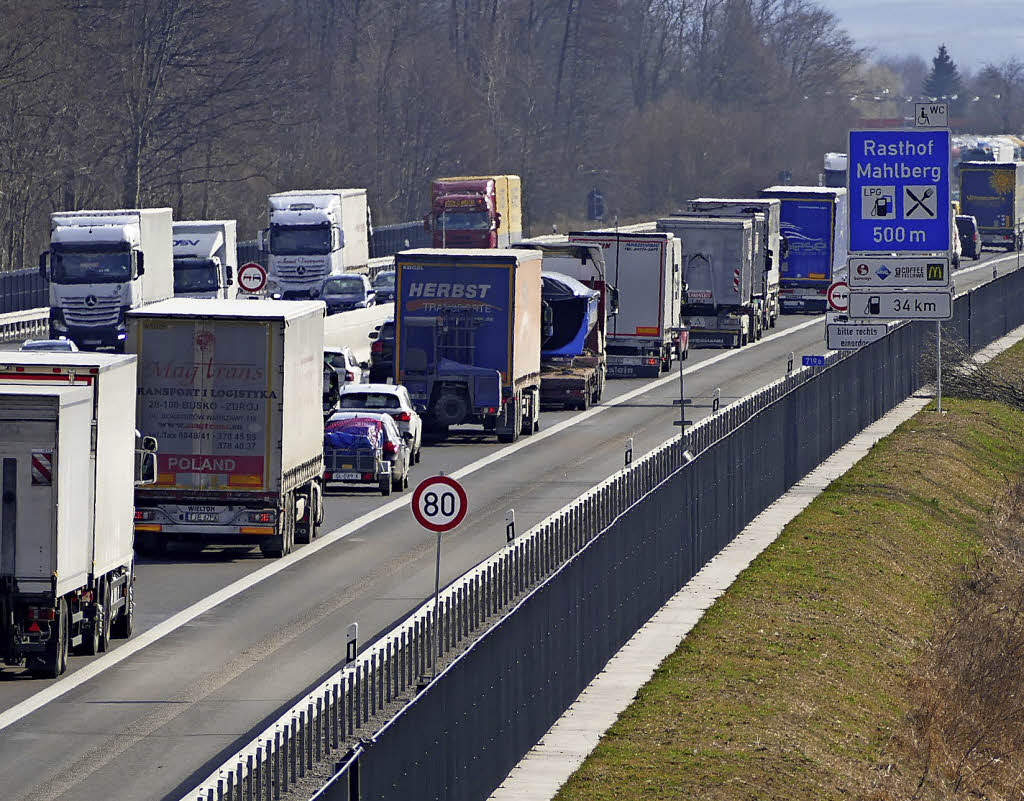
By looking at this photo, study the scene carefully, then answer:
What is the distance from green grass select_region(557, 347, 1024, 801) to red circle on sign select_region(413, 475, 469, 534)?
2.62 metres

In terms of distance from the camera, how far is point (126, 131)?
319 ft

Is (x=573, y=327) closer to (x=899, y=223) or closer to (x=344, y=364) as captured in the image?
(x=344, y=364)

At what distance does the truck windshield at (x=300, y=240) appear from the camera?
7156 cm

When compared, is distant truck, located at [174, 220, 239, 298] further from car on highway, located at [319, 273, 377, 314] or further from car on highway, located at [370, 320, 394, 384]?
car on highway, located at [370, 320, 394, 384]

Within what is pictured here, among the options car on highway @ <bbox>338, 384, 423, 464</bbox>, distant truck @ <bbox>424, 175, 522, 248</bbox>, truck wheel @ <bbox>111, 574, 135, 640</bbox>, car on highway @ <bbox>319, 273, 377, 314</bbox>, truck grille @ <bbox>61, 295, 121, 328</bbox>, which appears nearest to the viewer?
truck wheel @ <bbox>111, 574, 135, 640</bbox>

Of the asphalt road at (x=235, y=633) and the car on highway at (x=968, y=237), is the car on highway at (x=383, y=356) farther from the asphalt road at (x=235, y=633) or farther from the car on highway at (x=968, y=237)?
the car on highway at (x=968, y=237)

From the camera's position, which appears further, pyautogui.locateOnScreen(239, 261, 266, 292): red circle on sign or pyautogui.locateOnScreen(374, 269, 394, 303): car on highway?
pyautogui.locateOnScreen(374, 269, 394, 303): car on highway

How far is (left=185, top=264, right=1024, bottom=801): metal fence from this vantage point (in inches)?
579

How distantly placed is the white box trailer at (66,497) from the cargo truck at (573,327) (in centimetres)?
2639

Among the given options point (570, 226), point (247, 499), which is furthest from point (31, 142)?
point (247, 499)

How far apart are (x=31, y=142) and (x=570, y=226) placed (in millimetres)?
39001

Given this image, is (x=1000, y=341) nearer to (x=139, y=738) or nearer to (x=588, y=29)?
(x=139, y=738)

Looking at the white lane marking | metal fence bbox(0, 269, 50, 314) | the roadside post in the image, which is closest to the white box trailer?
the white lane marking

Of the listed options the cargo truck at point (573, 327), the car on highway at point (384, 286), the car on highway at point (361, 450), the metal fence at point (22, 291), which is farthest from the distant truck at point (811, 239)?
the car on highway at point (361, 450)
